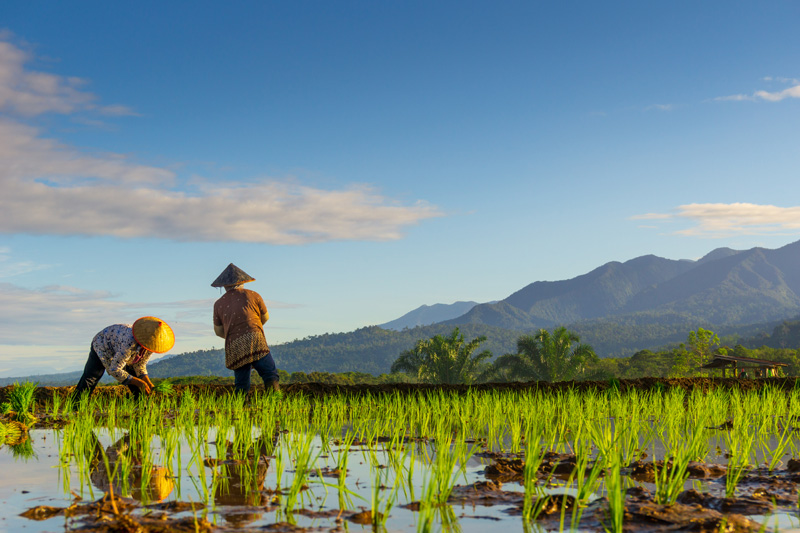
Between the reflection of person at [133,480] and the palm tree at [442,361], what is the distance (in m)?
30.5

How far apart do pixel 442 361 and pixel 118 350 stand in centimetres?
2881

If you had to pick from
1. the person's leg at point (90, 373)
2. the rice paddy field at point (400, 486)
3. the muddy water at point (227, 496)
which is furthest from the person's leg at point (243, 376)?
the muddy water at point (227, 496)

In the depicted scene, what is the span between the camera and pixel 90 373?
7520 mm

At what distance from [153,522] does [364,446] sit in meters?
2.33

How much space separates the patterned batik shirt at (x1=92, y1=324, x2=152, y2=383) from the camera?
6867 mm

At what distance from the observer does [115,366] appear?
6879 mm

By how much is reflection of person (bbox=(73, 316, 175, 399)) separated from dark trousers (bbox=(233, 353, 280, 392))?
1.43 metres

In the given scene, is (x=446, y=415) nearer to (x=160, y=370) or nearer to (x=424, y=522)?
(x=424, y=522)

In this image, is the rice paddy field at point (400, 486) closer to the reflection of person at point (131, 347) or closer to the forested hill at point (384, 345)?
the reflection of person at point (131, 347)

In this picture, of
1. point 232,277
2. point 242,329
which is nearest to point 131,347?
point 242,329

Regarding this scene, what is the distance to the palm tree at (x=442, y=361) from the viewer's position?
3484cm

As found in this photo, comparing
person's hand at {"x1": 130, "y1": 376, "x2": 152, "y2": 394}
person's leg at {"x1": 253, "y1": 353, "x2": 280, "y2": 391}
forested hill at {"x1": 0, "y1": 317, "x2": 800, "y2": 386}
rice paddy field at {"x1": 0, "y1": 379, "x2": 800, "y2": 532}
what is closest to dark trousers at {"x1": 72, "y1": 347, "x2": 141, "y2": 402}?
person's hand at {"x1": 130, "y1": 376, "x2": 152, "y2": 394}

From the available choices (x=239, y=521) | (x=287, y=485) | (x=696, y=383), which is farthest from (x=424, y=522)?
(x=696, y=383)

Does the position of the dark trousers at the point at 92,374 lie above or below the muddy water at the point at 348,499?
above
